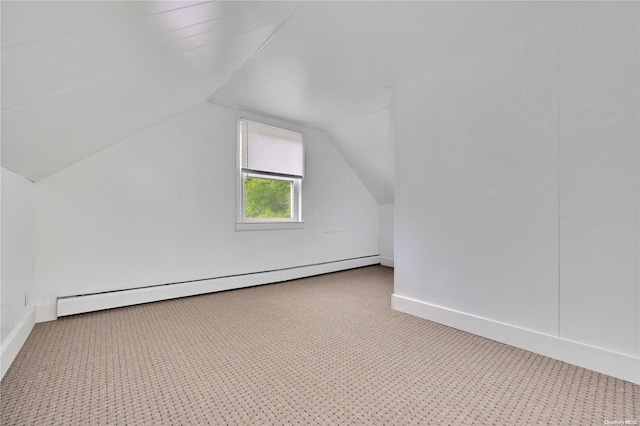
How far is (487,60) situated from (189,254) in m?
3.12

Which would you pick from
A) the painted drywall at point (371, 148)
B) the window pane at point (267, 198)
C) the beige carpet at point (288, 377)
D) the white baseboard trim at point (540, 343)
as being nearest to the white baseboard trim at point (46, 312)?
the beige carpet at point (288, 377)

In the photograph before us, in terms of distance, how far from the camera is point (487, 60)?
6.65 feet

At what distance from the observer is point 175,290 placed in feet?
9.43

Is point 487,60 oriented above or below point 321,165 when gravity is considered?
above

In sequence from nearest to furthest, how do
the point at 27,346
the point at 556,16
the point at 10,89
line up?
the point at 10,89, the point at 556,16, the point at 27,346

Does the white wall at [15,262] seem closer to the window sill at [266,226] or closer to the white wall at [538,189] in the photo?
the window sill at [266,226]

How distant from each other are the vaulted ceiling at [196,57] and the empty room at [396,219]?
14mm

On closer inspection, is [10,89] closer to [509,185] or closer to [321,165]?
[509,185]

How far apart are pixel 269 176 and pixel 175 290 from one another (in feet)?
5.44

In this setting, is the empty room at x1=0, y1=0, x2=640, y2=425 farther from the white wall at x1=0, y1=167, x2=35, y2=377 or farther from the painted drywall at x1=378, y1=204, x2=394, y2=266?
the painted drywall at x1=378, y1=204, x2=394, y2=266

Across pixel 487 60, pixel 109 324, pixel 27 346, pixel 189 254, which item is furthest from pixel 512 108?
pixel 27 346

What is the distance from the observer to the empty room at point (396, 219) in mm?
1230

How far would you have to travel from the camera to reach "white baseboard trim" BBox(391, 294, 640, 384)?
149 cm

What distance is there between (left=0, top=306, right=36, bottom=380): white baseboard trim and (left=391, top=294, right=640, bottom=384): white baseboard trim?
264cm
